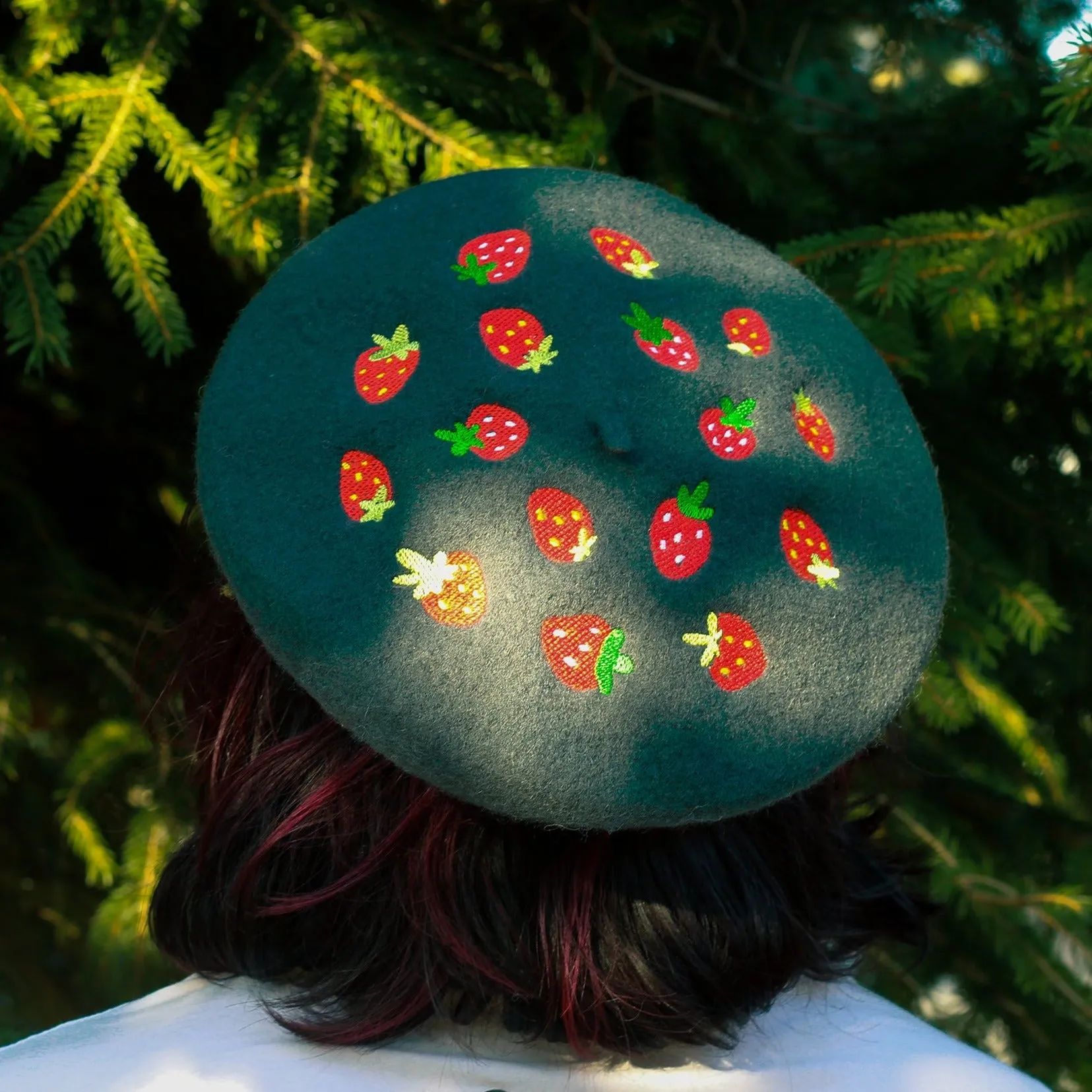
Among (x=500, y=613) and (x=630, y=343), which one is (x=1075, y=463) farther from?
(x=500, y=613)

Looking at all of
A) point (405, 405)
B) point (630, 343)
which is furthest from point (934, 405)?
point (405, 405)

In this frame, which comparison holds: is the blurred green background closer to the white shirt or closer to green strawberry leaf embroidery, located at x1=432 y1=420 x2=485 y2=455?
the white shirt

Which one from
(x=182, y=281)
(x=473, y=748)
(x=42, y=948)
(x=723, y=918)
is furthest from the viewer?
(x=42, y=948)

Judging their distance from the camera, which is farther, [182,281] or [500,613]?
[182,281]

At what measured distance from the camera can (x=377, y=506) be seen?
80 cm

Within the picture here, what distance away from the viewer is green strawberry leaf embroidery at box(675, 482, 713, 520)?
2.71 feet

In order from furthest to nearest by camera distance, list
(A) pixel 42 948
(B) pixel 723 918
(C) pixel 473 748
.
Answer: (A) pixel 42 948 → (B) pixel 723 918 → (C) pixel 473 748

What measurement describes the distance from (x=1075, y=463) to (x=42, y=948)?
81.7 inches

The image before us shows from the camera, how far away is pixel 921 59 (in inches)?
83.6

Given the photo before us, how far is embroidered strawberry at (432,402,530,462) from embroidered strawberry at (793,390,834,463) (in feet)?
0.76

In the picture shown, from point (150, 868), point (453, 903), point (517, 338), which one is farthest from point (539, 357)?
point (150, 868)

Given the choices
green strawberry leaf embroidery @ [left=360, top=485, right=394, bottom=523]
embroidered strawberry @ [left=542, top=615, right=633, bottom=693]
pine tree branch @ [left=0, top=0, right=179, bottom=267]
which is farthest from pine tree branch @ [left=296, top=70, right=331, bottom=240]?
embroidered strawberry @ [left=542, top=615, right=633, bottom=693]

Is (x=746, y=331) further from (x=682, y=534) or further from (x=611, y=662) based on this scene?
(x=611, y=662)

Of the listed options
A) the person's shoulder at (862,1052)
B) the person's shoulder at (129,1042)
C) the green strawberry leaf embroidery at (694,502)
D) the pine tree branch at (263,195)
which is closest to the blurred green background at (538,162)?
the pine tree branch at (263,195)
